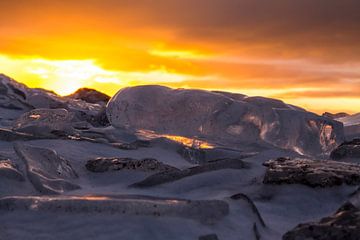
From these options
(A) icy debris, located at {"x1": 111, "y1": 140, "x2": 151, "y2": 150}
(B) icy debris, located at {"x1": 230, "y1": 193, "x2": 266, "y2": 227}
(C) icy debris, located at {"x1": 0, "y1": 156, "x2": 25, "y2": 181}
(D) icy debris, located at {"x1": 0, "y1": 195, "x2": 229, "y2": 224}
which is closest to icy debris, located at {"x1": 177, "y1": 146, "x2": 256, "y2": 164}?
(A) icy debris, located at {"x1": 111, "y1": 140, "x2": 151, "y2": 150}

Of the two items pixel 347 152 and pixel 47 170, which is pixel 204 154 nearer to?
pixel 347 152

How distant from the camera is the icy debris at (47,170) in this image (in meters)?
4.59

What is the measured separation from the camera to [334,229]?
Answer: 3.29 meters

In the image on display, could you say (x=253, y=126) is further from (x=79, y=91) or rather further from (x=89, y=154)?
(x=79, y=91)

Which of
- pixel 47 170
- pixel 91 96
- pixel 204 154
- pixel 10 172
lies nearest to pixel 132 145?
pixel 204 154

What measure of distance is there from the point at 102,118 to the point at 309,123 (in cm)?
648

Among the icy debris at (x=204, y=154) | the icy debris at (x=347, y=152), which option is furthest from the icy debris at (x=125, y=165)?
the icy debris at (x=347, y=152)

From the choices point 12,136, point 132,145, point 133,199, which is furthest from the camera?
point 132,145

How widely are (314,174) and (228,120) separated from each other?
617cm

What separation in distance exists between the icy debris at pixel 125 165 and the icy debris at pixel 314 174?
1080 mm

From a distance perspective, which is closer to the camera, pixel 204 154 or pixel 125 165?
pixel 125 165

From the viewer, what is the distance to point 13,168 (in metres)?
4.75

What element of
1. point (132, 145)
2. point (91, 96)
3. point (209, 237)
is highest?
point (91, 96)

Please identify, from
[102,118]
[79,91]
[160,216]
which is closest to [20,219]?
[160,216]
